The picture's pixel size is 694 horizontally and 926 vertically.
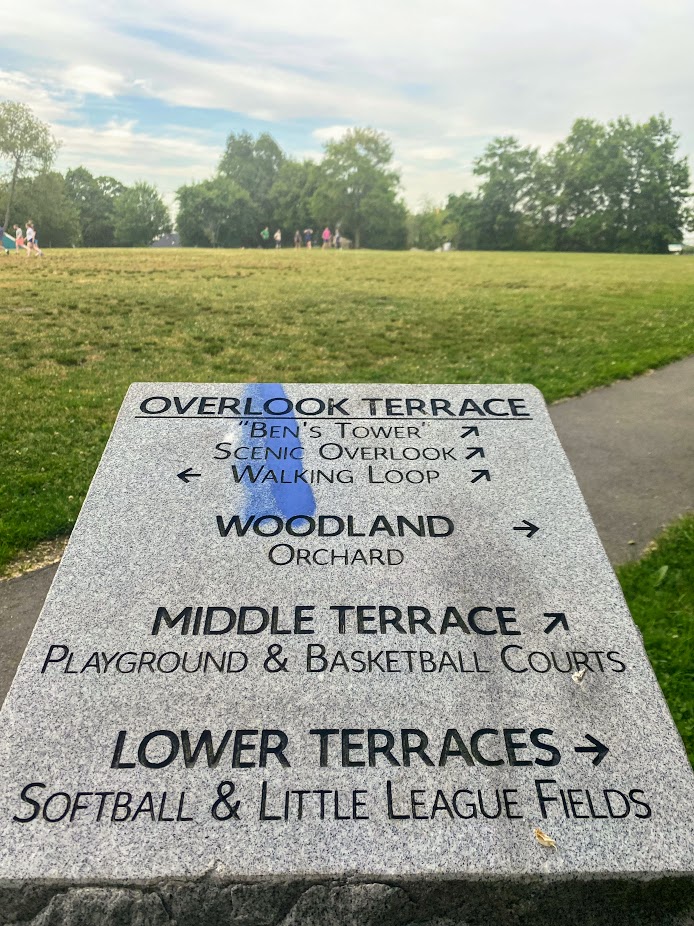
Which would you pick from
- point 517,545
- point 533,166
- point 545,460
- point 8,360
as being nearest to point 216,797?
point 517,545

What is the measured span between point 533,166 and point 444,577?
71797mm

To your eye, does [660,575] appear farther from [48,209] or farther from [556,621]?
[48,209]

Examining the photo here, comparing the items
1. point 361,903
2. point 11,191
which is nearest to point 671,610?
point 361,903

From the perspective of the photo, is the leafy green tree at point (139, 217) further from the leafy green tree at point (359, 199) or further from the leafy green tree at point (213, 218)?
the leafy green tree at point (359, 199)

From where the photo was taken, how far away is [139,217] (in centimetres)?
5638

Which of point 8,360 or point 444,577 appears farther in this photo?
point 8,360

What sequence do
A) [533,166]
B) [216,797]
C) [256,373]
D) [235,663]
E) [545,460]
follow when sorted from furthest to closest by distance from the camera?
[533,166] → [256,373] → [545,460] → [235,663] → [216,797]

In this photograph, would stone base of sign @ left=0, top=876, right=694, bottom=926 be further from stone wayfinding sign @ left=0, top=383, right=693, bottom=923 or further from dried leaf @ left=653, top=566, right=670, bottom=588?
dried leaf @ left=653, top=566, right=670, bottom=588

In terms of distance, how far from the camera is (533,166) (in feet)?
221

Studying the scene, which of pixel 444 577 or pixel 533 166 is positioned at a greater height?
pixel 533 166

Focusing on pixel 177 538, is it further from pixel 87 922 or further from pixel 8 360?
pixel 8 360

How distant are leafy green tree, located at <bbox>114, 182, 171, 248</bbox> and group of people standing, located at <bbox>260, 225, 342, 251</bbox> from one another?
833cm

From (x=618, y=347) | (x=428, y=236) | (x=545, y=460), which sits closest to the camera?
(x=545, y=460)

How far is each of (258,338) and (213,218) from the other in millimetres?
48156
